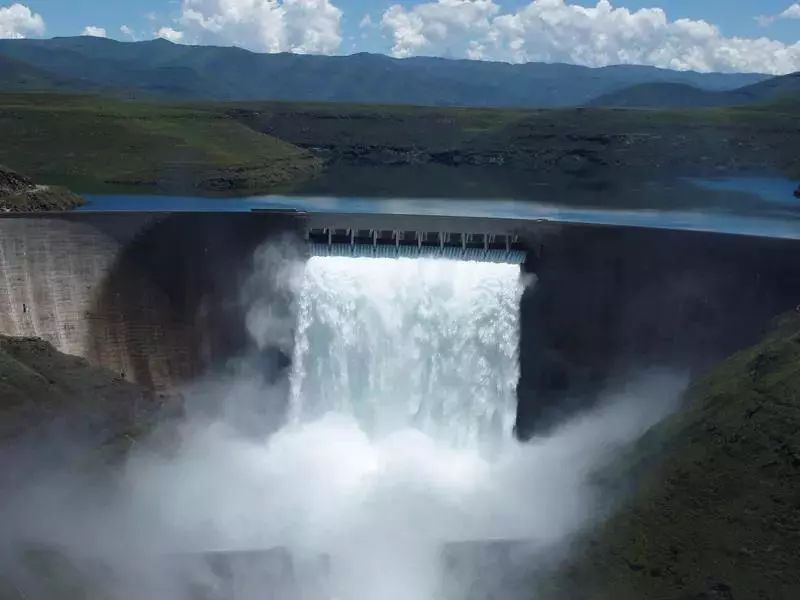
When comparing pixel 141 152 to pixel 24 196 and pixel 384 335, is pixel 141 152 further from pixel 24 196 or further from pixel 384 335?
pixel 384 335

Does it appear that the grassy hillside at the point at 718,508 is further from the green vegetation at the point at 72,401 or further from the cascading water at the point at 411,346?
the green vegetation at the point at 72,401

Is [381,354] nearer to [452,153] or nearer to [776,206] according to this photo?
[776,206]

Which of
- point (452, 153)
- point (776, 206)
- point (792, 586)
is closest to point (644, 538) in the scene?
point (792, 586)

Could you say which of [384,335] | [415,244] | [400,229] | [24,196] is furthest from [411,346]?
[24,196]

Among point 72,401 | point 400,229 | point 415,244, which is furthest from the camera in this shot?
point 400,229

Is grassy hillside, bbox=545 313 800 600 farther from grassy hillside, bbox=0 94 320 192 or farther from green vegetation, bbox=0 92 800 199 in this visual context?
grassy hillside, bbox=0 94 320 192

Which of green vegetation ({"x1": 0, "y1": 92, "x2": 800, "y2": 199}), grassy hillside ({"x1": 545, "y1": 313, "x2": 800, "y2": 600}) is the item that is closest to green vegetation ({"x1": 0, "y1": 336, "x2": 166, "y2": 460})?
grassy hillside ({"x1": 545, "y1": 313, "x2": 800, "y2": 600})
